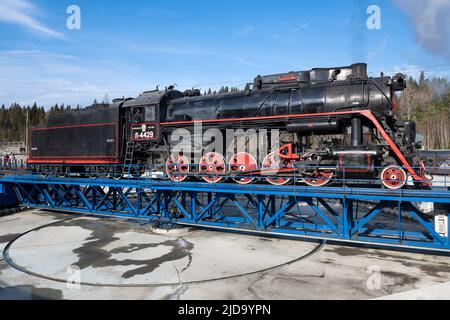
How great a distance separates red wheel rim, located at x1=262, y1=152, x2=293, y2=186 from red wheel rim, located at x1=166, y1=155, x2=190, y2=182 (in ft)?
10.2

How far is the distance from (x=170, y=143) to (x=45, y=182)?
653 centimetres

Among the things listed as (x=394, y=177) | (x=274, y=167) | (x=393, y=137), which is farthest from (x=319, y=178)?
(x=393, y=137)

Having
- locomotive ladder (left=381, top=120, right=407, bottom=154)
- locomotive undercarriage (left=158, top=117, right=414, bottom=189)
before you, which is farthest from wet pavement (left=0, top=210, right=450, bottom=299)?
locomotive ladder (left=381, top=120, right=407, bottom=154)

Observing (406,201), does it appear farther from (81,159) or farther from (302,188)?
(81,159)

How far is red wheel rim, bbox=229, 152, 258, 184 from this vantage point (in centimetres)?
1204

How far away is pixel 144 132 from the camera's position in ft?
49.7

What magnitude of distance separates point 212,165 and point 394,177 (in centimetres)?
626

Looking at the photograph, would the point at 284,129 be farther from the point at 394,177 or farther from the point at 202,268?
the point at 202,268

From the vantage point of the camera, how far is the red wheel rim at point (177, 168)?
523 inches

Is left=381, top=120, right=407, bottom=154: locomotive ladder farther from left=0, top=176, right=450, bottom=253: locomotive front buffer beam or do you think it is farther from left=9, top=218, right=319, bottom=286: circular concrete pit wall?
left=9, top=218, right=319, bottom=286: circular concrete pit wall

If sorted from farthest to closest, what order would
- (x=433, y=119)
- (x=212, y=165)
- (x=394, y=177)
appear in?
1. (x=433, y=119)
2. (x=212, y=165)
3. (x=394, y=177)
